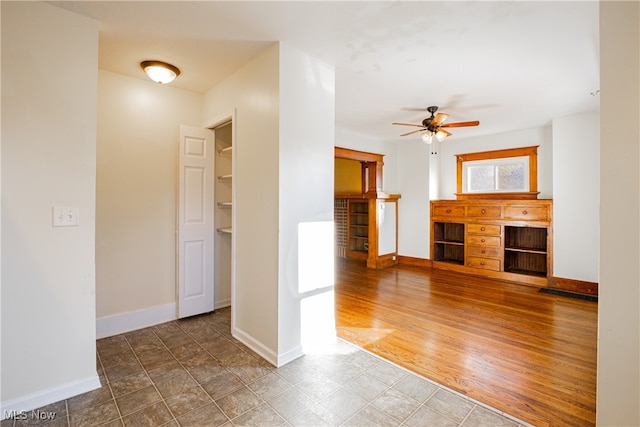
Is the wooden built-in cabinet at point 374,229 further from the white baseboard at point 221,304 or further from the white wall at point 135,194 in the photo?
the white wall at point 135,194

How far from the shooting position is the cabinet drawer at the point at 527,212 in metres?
4.64

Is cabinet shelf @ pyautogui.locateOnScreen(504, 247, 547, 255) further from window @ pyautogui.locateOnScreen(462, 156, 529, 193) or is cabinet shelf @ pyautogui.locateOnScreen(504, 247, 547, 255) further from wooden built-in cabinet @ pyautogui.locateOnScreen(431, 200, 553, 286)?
window @ pyautogui.locateOnScreen(462, 156, 529, 193)

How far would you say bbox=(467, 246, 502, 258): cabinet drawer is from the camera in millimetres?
5078

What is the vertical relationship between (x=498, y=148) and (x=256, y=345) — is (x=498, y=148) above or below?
above

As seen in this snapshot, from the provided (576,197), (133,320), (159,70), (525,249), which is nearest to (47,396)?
(133,320)

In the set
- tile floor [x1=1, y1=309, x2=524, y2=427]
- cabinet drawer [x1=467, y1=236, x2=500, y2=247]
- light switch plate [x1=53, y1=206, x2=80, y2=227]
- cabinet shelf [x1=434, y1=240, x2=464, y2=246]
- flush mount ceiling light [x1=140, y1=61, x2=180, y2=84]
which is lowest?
tile floor [x1=1, y1=309, x2=524, y2=427]

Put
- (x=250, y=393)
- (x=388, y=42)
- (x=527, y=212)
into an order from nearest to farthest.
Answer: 1. (x=250, y=393)
2. (x=388, y=42)
3. (x=527, y=212)

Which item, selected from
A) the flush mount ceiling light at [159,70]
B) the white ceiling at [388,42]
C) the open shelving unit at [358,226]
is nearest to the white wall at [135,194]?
the white ceiling at [388,42]

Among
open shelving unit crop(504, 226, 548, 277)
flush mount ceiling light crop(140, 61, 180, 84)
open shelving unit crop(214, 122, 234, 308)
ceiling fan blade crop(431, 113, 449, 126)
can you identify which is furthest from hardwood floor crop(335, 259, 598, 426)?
flush mount ceiling light crop(140, 61, 180, 84)

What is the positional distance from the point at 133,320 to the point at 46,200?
159cm

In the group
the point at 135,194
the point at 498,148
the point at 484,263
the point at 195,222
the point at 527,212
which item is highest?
the point at 498,148

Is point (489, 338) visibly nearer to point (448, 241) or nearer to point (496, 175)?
point (448, 241)

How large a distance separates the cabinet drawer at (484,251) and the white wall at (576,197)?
0.77m

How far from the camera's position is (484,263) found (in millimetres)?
5195
